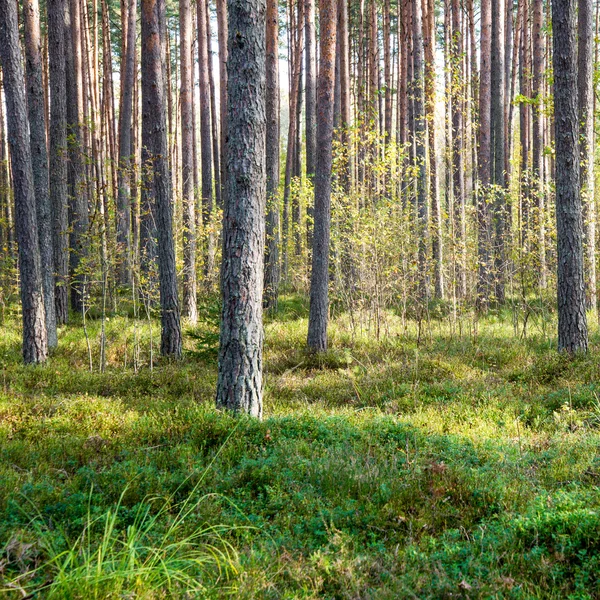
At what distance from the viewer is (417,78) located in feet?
51.1

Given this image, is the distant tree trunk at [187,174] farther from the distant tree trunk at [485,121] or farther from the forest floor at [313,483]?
the distant tree trunk at [485,121]

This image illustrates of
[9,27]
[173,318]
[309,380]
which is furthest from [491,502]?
[9,27]

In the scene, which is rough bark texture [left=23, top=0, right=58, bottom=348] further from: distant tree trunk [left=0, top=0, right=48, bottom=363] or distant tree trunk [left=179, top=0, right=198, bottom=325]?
distant tree trunk [left=179, top=0, right=198, bottom=325]

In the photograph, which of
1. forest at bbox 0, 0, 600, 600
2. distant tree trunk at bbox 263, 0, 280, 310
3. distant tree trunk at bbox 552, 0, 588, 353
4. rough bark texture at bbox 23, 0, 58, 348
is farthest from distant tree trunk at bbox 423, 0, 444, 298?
rough bark texture at bbox 23, 0, 58, 348

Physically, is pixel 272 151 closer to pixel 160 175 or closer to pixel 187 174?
pixel 187 174

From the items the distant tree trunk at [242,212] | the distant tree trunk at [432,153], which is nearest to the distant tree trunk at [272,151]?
the distant tree trunk at [432,153]

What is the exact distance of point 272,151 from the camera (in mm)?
14180

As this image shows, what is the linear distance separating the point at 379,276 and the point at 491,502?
7.95m

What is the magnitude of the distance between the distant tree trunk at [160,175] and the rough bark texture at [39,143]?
6.56 ft

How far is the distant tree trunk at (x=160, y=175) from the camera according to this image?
10.8 meters

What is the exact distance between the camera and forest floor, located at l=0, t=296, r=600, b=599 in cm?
322

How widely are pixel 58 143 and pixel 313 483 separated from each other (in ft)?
39.4

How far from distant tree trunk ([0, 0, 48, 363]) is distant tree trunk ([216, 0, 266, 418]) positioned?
504 cm

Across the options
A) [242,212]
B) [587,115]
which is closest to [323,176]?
[242,212]
